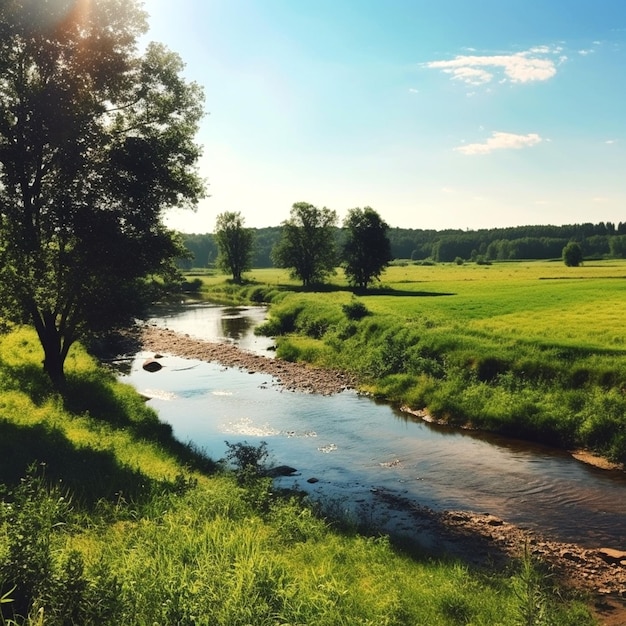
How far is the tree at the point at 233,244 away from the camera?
117 metres

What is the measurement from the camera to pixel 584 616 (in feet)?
33.5

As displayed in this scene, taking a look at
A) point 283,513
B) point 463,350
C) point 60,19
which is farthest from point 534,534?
point 60,19

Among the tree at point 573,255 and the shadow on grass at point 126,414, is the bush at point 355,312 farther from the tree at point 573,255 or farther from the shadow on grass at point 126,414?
the tree at point 573,255

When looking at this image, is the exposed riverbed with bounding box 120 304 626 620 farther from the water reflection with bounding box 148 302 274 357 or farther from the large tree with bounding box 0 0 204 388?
the water reflection with bounding box 148 302 274 357

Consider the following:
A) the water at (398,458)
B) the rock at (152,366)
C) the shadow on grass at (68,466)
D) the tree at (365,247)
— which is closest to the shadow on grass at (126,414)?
the water at (398,458)

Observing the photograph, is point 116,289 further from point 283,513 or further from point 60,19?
point 283,513

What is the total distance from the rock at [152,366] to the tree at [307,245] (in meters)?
62.0

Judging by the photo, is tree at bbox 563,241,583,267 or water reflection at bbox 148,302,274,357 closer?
water reflection at bbox 148,302,274,357

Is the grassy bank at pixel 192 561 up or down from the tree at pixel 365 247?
down

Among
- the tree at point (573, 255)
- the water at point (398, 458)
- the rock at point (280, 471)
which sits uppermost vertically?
the tree at point (573, 255)

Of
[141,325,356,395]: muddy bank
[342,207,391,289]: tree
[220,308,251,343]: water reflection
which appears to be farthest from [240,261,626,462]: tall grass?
[342,207,391,289]: tree

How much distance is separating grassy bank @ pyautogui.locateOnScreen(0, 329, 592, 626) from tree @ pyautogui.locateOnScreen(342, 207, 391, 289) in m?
73.2

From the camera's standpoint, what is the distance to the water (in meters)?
16.2

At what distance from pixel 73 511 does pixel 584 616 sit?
1054 cm
